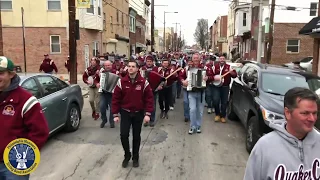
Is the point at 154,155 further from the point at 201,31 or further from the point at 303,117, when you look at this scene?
the point at 201,31

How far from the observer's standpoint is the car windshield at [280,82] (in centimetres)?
652

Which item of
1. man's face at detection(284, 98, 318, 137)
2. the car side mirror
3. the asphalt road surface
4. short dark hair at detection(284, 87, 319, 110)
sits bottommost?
the asphalt road surface

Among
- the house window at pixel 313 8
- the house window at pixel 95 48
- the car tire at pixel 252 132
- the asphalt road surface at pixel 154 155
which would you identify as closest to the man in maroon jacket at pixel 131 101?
the asphalt road surface at pixel 154 155

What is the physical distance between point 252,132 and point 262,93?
0.79 metres

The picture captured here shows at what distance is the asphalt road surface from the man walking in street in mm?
3068

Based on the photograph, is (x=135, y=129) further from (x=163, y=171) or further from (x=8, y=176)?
(x=8, y=176)

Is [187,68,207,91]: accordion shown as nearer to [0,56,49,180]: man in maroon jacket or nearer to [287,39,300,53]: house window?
[0,56,49,180]: man in maroon jacket

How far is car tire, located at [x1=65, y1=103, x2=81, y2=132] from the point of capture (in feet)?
24.8

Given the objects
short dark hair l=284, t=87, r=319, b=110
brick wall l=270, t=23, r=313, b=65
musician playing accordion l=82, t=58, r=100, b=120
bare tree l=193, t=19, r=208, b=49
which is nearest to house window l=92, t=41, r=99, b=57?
brick wall l=270, t=23, r=313, b=65

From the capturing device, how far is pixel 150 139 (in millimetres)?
7242

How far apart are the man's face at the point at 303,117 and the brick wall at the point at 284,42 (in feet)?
97.3

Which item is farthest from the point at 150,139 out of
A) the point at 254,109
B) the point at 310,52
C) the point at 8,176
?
the point at 310,52

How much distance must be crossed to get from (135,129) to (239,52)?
4351 cm

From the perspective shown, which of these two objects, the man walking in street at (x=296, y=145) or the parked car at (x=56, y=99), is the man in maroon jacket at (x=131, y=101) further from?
the man walking in street at (x=296, y=145)
